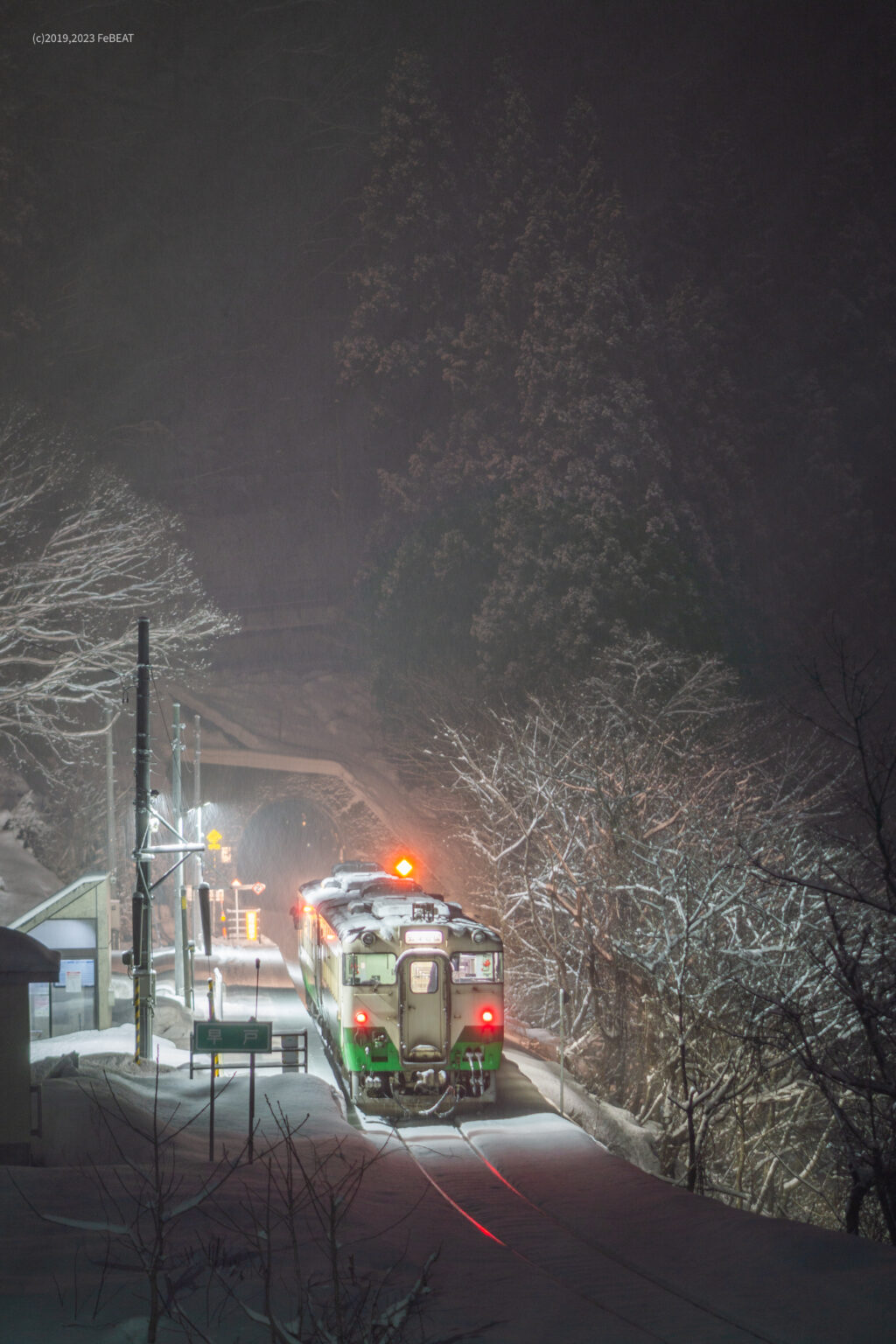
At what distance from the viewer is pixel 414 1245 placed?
1017 centimetres

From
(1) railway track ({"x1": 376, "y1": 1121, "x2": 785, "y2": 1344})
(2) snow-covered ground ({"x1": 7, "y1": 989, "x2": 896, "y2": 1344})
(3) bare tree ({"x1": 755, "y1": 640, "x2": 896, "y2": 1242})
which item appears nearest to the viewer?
(2) snow-covered ground ({"x1": 7, "y1": 989, "x2": 896, "y2": 1344})

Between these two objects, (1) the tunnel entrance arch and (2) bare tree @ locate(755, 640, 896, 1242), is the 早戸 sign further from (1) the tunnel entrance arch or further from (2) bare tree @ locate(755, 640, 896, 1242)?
(1) the tunnel entrance arch

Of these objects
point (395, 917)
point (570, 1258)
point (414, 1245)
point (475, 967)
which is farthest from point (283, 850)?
point (414, 1245)

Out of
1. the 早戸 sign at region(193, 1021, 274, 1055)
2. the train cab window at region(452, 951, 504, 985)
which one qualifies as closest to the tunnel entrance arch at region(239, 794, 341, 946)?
the train cab window at region(452, 951, 504, 985)

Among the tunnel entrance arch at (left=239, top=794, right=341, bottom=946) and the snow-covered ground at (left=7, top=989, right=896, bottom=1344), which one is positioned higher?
the snow-covered ground at (left=7, top=989, right=896, bottom=1344)

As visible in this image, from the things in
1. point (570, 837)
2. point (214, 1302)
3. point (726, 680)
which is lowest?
point (214, 1302)

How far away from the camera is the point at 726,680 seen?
34.9 meters

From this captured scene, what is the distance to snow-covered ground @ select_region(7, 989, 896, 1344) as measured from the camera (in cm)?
752

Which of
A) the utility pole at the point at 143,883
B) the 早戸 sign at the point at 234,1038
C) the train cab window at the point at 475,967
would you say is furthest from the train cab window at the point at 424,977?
the 早戸 sign at the point at 234,1038

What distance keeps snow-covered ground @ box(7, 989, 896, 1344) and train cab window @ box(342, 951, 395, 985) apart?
78.3 inches

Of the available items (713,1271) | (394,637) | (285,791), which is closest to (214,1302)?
(713,1271)

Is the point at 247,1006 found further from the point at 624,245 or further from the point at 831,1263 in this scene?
the point at 624,245

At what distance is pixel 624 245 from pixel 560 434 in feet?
25.7

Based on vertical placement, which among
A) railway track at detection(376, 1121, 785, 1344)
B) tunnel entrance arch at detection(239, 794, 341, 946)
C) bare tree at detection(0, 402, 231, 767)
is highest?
bare tree at detection(0, 402, 231, 767)
